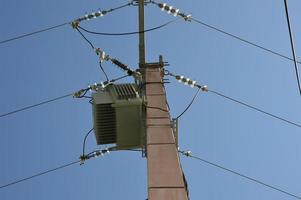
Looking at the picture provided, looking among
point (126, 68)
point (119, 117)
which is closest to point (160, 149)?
point (119, 117)

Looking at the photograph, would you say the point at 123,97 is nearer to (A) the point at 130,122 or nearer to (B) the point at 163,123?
(A) the point at 130,122

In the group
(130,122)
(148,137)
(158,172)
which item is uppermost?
(130,122)

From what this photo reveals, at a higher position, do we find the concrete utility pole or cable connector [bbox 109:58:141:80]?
cable connector [bbox 109:58:141:80]

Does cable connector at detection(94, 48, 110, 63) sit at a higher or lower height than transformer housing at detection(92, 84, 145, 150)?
higher


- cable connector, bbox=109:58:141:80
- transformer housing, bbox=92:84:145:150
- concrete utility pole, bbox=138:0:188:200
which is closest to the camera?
concrete utility pole, bbox=138:0:188:200

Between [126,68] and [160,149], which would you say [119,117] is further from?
[160,149]

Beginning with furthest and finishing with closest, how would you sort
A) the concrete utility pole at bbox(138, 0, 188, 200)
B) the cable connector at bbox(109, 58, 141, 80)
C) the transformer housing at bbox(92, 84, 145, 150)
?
the cable connector at bbox(109, 58, 141, 80), the transformer housing at bbox(92, 84, 145, 150), the concrete utility pole at bbox(138, 0, 188, 200)

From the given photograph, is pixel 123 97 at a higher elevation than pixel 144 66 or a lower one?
lower

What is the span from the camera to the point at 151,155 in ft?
19.9

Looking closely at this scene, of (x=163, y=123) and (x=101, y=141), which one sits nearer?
(x=163, y=123)

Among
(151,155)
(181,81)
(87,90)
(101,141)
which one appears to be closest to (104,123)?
(101,141)

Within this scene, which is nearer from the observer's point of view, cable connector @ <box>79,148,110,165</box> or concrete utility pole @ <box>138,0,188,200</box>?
concrete utility pole @ <box>138,0,188,200</box>

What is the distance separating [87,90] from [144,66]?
44.1 inches

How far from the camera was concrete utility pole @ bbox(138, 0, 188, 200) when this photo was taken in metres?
5.33
